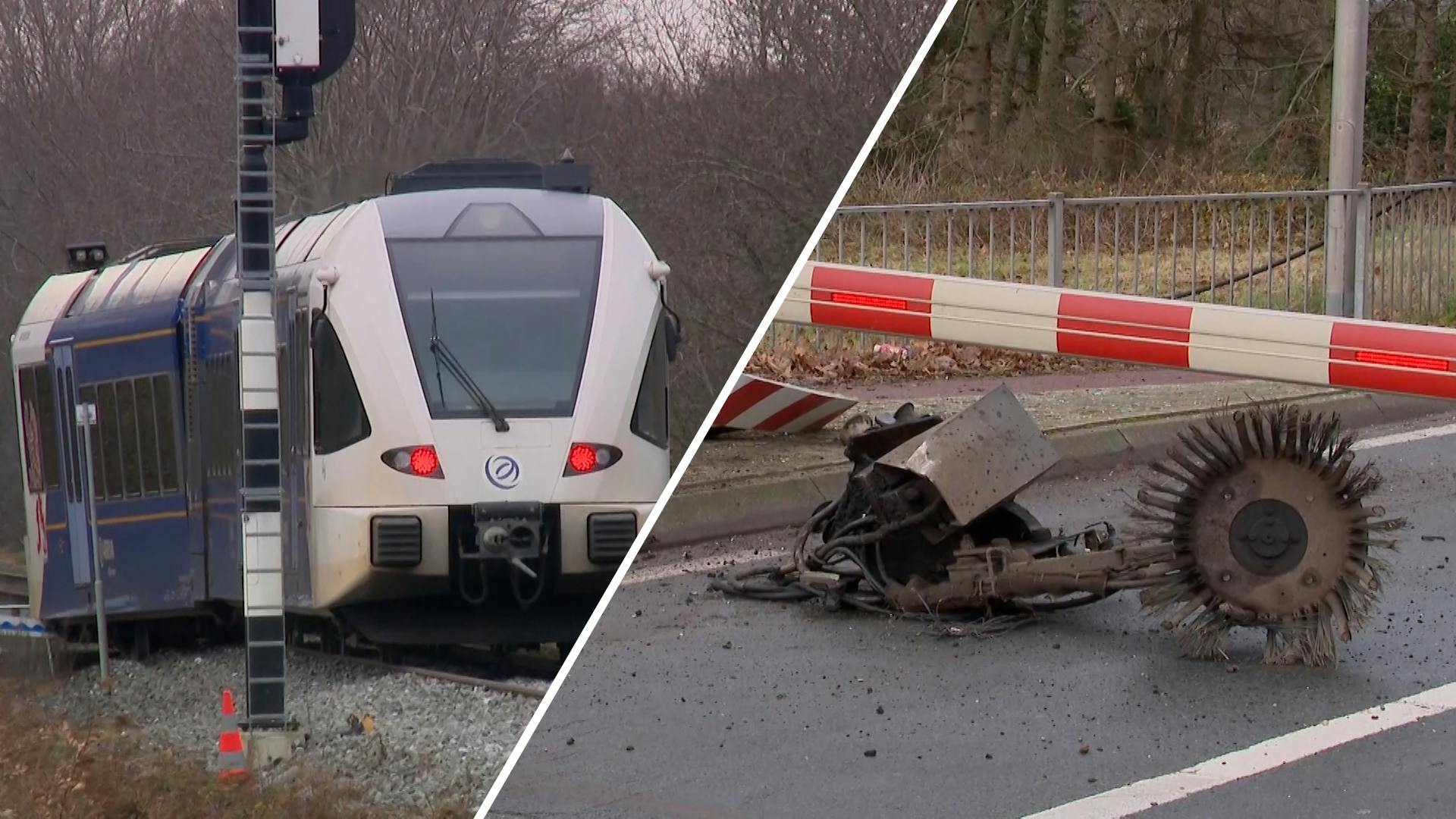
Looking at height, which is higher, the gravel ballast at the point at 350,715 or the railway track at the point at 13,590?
the railway track at the point at 13,590

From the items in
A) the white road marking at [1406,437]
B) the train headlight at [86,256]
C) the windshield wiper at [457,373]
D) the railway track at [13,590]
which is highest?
the train headlight at [86,256]

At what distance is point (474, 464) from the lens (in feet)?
9.44

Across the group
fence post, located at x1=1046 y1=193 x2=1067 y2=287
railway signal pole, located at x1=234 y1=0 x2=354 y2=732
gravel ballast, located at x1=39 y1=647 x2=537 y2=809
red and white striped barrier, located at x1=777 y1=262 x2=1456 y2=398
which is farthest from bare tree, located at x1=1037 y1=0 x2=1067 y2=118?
gravel ballast, located at x1=39 y1=647 x2=537 y2=809

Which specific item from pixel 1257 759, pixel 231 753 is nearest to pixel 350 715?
pixel 231 753

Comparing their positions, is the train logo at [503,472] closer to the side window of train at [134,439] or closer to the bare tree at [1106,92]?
the side window of train at [134,439]

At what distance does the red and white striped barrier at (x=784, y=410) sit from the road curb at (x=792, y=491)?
0.89 feet

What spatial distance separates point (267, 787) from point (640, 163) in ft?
4.49

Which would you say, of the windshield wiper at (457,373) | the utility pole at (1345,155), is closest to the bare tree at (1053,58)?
the utility pole at (1345,155)

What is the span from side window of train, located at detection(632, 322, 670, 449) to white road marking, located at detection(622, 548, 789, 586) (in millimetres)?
2680

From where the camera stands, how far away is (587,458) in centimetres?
288

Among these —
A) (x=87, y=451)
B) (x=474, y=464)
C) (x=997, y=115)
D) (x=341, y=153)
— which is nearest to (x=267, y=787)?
(x=87, y=451)

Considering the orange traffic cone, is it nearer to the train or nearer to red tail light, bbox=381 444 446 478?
the train

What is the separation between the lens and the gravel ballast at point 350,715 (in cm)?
322

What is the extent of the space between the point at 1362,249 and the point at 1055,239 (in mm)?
2095
